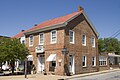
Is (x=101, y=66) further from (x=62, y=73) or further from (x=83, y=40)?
(x=62, y=73)

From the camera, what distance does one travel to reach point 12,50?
2650 centimetres

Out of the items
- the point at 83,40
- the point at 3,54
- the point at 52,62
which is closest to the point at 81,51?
the point at 83,40

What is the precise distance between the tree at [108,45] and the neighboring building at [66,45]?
179 ft

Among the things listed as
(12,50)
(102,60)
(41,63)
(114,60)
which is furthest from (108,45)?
(12,50)

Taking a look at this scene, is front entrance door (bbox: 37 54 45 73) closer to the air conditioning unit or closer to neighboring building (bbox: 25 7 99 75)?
neighboring building (bbox: 25 7 99 75)

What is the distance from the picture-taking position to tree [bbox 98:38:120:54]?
86.8 meters

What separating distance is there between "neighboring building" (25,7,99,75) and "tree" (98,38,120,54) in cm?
5454

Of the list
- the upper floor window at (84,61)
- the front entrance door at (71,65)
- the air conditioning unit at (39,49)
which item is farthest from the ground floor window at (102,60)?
the air conditioning unit at (39,49)

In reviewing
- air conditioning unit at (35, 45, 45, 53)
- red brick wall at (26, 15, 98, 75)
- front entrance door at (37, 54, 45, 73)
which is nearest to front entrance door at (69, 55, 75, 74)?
red brick wall at (26, 15, 98, 75)

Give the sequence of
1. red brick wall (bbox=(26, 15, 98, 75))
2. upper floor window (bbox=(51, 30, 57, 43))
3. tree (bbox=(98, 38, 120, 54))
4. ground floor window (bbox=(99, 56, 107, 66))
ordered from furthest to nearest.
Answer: tree (bbox=(98, 38, 120, 54)), ground floor window (bbox=(99, 56, 107, 66)), upper floor window (bbox=(51, 30, 57, 43)), red brick wall (bbox=(26, 15, 98, 75))

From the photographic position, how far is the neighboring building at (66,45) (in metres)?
27.1

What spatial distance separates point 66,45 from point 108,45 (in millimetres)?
65078

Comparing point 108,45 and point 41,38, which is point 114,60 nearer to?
point 41,38

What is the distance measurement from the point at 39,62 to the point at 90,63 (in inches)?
304
